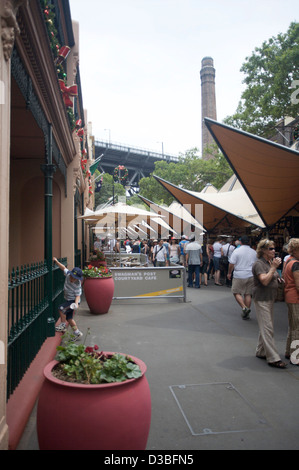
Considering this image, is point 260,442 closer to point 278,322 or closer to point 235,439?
point 235,439

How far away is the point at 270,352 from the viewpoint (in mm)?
4930

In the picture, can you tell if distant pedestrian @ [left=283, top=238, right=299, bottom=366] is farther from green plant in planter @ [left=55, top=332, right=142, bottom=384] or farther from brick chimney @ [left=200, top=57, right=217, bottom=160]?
brick chimney @ [left=200, top=57, right=217, bottom=160]

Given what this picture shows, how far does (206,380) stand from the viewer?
447cm

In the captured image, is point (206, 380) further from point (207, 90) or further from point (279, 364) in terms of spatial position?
point (207, 90)

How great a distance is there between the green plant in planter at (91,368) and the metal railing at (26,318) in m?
0.85

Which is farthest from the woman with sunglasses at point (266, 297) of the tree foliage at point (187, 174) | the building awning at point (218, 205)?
the tree foliage at point (187, 174)

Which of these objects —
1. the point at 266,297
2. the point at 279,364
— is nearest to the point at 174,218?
the point at 266,297

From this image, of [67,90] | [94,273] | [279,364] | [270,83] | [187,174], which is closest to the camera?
[279,364]

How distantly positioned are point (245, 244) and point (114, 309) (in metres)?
3.74

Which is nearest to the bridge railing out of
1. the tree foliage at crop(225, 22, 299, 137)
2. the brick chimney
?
the brick chimney

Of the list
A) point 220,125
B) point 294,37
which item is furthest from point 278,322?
point 294,37

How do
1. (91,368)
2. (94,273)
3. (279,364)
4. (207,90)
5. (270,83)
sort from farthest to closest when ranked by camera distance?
(207,90), (270,83), (94,273), (279,364), (91,368)

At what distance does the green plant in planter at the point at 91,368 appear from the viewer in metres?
2.50

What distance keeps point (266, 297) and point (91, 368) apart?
331cm
